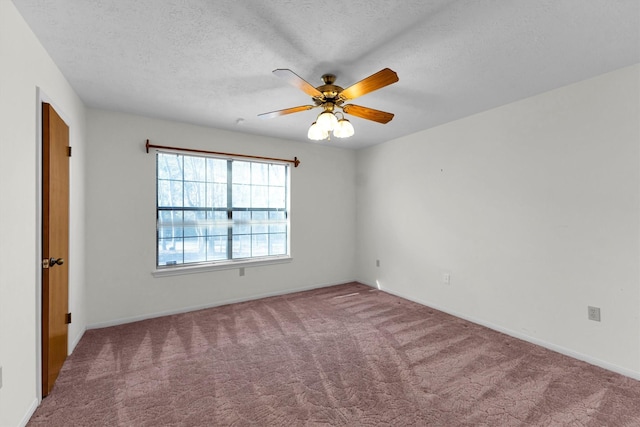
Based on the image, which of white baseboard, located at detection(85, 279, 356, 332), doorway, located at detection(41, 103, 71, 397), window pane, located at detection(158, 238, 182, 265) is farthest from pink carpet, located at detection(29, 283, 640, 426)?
window pane, located at detection(158, 238, 182, 265)

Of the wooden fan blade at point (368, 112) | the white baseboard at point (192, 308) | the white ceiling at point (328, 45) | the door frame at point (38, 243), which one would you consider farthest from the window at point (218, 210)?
the wooden fan blade at point (368, 112)

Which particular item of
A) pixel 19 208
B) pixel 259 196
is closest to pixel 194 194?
pixel 259 196

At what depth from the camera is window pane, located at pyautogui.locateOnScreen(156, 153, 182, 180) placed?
12.1 feet

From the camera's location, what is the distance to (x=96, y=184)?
3.23 m

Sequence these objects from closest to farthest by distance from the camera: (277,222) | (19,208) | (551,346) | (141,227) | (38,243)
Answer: (19,208)
(38,243)
(551,346)
(141,227)
(277,222)

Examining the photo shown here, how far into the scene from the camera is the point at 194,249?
154 inches

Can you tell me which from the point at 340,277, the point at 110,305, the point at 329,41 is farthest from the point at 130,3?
the point at 340,277

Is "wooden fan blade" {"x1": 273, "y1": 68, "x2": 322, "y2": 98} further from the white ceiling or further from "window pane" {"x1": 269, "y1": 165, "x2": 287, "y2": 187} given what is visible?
"window pane" {"x1": 269, "y1": 165, "x2": 287, "y2": 187}

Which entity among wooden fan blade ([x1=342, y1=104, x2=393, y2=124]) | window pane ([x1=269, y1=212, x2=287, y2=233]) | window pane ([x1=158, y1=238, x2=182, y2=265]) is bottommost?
window pane ([x1=158, y1=238, x2=182, y2=265])

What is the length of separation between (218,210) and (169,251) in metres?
0.81

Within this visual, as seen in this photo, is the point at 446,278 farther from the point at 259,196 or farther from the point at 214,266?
the point at 214,266

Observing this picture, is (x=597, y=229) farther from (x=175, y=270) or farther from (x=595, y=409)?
(x=175, y=270)

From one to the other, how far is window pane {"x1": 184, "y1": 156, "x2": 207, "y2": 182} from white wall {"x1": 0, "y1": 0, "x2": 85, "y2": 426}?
68.1 inches

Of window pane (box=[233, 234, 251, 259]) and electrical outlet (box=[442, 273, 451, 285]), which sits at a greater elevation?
window pane (box=[233, 234, 251, 259])
